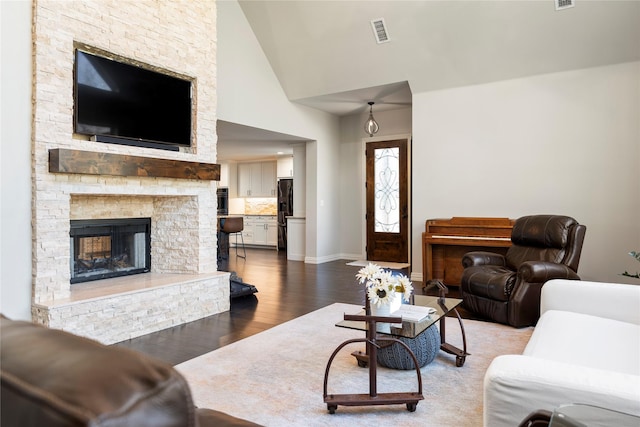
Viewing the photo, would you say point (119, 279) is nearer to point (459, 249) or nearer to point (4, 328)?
point (4, 328)

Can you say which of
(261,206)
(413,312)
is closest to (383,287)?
(413,312)

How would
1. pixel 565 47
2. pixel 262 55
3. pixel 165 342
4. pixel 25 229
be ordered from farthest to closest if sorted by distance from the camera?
pixel 262 55 → pixel 565 47 → pixel 165 342 → pixel 25 229

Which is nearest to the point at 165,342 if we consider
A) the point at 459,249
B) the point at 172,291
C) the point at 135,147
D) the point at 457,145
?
the point at 172,291

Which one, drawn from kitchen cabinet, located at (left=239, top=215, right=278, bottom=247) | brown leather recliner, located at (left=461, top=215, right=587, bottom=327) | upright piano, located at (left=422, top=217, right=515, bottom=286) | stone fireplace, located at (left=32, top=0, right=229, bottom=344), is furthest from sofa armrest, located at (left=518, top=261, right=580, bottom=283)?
kitchen cabinet, located at (left=239, top=215, right=278, bottom=247)

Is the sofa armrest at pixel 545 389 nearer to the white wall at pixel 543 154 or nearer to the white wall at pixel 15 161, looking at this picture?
the white wall at pixel 15 161

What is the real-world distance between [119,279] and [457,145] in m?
4.62

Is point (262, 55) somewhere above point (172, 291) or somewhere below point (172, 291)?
above

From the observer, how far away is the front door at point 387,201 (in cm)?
780

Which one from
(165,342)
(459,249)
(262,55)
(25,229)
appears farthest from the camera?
(262,55)

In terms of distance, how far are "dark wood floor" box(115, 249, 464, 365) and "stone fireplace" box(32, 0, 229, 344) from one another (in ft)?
0.82

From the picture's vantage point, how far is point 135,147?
3.87m

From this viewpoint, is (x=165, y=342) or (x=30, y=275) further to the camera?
(x=165, y=342)

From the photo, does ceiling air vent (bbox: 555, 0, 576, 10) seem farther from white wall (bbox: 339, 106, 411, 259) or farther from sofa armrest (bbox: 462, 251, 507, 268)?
white wall (bbox: 339, 106, 411, 259)

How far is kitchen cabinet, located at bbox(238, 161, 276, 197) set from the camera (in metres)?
11.0
